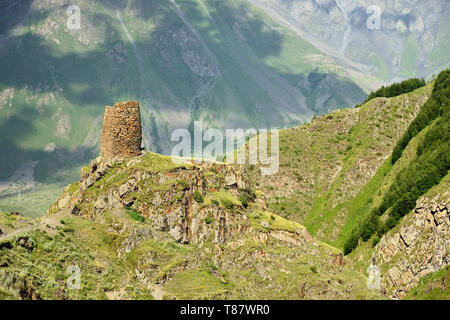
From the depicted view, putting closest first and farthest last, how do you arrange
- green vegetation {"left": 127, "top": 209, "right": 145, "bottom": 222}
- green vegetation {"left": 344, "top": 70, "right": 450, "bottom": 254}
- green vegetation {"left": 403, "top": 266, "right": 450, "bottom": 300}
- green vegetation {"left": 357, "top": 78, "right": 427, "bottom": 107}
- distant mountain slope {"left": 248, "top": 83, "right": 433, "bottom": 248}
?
green vegetation {"left": 127, "top": 209, "right": 145, "bottom": 222} < green vegetation {"left": 403, "top": 266, "right": 450, "bottom": 300} < green vegetation {"left": 344, "top": 70, "right": 450, "bottom": 254} < distant mountain slope {"left": 248, "top": 83, "right": 433, "bottom": 248} < green vegetation {"left": 357, "top": 78, "right": 427, "bottom": 107}

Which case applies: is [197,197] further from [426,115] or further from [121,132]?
[426,115]

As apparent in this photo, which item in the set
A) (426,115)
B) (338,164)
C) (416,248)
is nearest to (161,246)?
(416,248)

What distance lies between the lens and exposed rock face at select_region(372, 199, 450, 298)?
7619cm

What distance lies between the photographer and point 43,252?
119 feet

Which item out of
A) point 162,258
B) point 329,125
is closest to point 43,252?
point 162,258

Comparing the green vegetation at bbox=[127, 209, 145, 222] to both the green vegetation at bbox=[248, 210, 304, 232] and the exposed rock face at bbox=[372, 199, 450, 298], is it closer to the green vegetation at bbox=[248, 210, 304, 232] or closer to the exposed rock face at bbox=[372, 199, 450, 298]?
the green vegetation at bbox=[248, 210, 304, 232]

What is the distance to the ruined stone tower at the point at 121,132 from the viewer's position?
5283 cm

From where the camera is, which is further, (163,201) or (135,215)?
(163,201)

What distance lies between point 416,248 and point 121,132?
172 ft

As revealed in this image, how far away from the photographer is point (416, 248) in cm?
8069

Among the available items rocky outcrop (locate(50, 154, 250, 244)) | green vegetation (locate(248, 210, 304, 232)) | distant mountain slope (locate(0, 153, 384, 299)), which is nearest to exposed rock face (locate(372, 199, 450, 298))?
distant mountain slope (locate(0, 153, 384, 299))

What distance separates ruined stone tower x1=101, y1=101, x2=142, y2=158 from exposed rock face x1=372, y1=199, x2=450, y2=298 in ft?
147

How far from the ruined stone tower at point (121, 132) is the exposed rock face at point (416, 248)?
44.8 m

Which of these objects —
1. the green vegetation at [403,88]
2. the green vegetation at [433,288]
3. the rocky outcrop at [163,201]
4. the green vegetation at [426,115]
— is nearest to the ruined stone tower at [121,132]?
the rocky outcrop at [163,201]
